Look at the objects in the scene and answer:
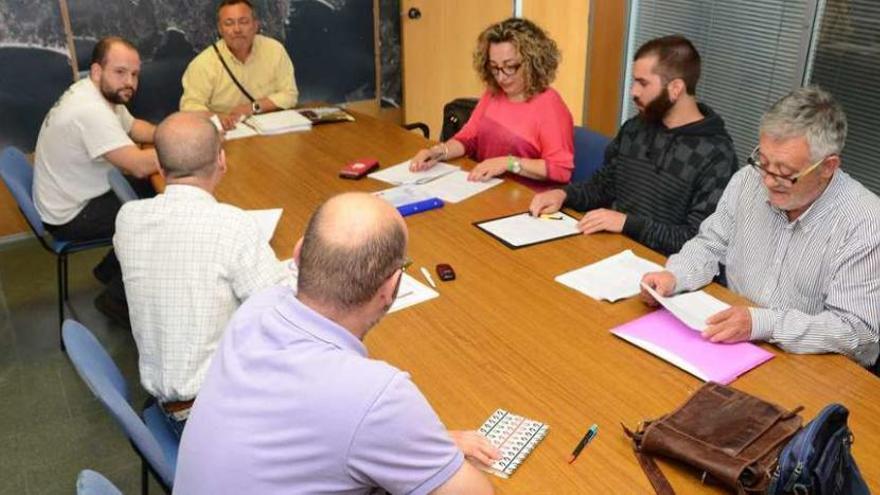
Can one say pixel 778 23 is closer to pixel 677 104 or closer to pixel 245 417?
pixel 677 104

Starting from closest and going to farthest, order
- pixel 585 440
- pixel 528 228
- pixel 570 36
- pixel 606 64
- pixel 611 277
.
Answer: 1. pixel 585 440
2. pixel 611 277
3. pixel 528 228
4. pixel 606 64
5. pixel 570 36

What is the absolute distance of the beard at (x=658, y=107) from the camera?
2.47 metres

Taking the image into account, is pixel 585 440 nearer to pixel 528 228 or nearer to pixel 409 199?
pixel 528 228

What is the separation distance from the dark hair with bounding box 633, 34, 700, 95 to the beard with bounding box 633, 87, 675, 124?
55 mm

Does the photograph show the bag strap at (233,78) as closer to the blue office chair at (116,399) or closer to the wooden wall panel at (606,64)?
the wooden wall panel at (606,64)

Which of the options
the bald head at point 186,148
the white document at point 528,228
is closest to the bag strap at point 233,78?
the bald head at point 186,148

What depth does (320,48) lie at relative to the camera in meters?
5.16

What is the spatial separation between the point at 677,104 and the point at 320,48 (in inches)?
130

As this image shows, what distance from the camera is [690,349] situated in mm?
1689

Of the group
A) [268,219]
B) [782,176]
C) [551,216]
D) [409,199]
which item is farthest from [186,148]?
[782,176]

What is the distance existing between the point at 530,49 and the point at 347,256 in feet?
6.49

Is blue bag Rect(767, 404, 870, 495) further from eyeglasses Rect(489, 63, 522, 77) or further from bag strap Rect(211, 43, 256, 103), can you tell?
bag strap Rect(211, 43, 256, 103)

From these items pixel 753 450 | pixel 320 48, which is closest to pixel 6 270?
pixel 320 48

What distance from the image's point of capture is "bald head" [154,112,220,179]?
1.95 metres
